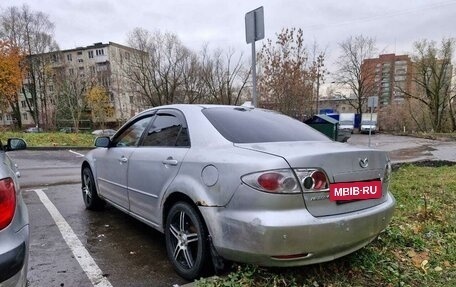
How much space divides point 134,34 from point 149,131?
3735cm

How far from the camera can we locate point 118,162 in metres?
4.02

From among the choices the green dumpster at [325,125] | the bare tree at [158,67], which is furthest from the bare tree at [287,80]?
the bare tree at [158,67]

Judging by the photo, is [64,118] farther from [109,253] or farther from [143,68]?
[109,253]

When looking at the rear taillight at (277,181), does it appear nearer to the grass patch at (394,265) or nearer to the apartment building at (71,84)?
the grass patch at (394,265)

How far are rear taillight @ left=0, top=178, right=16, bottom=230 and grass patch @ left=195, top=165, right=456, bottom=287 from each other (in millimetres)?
1335

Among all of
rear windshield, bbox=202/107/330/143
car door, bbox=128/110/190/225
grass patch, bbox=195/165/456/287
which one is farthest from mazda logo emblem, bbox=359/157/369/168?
car door, bbox=128/110/190/225

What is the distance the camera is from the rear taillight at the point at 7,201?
1839 mm

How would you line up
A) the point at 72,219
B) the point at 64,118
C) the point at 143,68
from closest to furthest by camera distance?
1. the point at 72,219
2. the point at 143,68
3. the point at 64,118

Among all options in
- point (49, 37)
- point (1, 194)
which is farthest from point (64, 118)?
point (1, 194)

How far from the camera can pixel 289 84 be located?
11.8m

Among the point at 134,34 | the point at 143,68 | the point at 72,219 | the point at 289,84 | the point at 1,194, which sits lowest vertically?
the point at 72,219

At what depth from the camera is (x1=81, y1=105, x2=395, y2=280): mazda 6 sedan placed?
221 cm

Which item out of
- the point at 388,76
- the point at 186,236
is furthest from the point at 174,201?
the point at 388,76

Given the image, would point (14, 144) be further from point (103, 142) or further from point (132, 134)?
point (132, 134)
